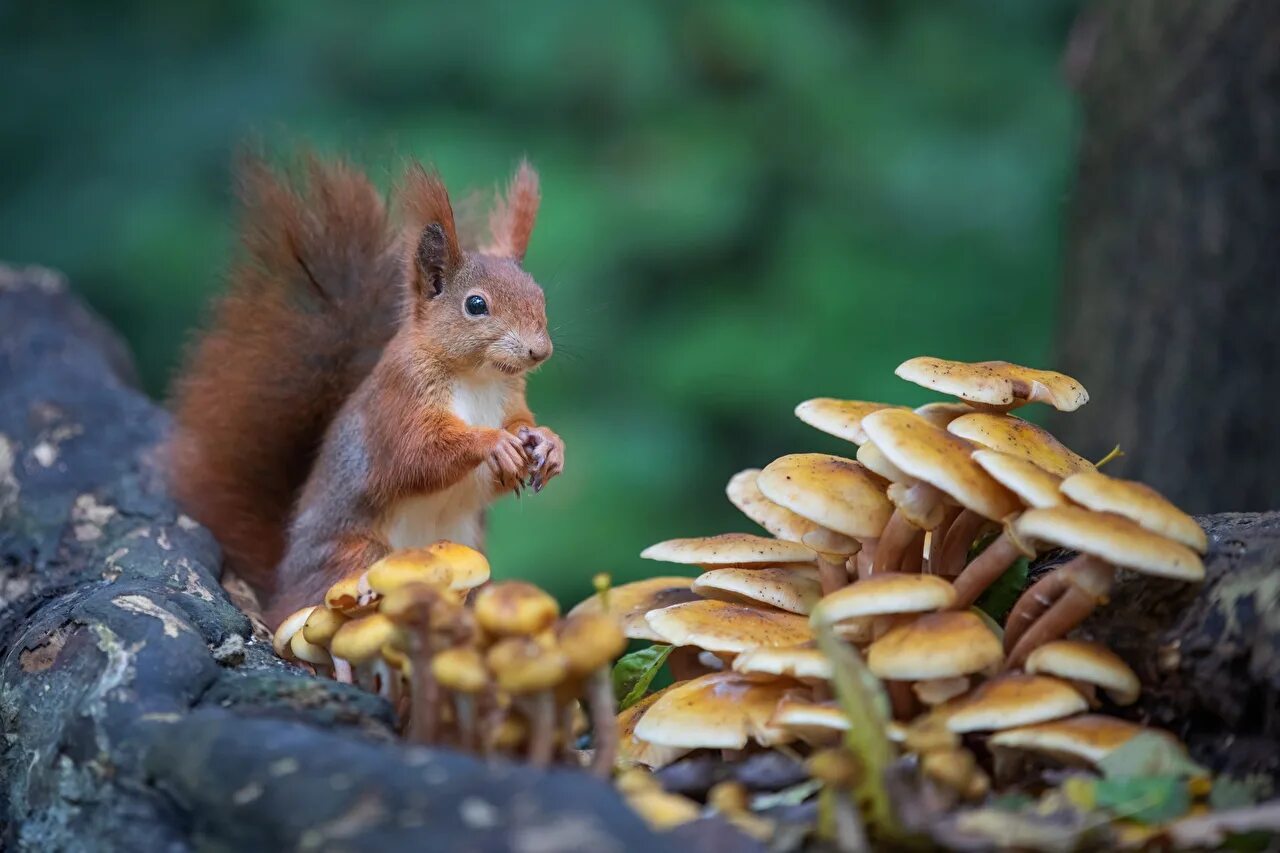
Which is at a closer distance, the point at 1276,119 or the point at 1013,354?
the point at 1276,119

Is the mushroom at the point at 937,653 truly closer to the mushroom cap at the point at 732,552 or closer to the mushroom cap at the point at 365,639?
the mushroom cap at the point at 732,552

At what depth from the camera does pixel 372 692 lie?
4.33 feet

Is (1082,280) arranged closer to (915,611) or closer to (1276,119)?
(1276,119)

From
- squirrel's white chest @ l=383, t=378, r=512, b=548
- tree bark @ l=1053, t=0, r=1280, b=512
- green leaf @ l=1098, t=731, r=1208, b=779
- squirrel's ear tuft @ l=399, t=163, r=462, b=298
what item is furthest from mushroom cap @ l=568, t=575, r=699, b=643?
tree bark @ l=1053, t=0, r=1280, b=512

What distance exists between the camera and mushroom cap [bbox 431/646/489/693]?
0.98 meters

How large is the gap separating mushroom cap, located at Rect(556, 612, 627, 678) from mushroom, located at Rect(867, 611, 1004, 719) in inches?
10.2

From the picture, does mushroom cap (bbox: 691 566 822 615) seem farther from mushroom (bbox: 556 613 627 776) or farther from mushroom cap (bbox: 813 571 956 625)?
mushroom (bbox: 556 613 627 776)

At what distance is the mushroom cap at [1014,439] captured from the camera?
1295mm

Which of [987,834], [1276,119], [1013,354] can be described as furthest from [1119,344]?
[987,834]

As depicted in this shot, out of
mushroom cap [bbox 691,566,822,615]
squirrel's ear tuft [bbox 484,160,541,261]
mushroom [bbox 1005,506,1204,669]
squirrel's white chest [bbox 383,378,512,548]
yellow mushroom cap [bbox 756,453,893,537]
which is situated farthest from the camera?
squirrel's ear tuft [bbox 484,160,541,261]

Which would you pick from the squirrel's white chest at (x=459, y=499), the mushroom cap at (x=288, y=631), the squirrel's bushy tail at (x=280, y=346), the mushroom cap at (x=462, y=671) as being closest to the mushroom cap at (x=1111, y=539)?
the mushroom cap at (x=462, y=671)

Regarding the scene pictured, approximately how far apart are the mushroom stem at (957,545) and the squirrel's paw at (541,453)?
534mm

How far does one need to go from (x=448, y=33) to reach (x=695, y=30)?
0.70 metres

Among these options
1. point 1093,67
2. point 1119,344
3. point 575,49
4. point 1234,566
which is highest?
point 575,49
